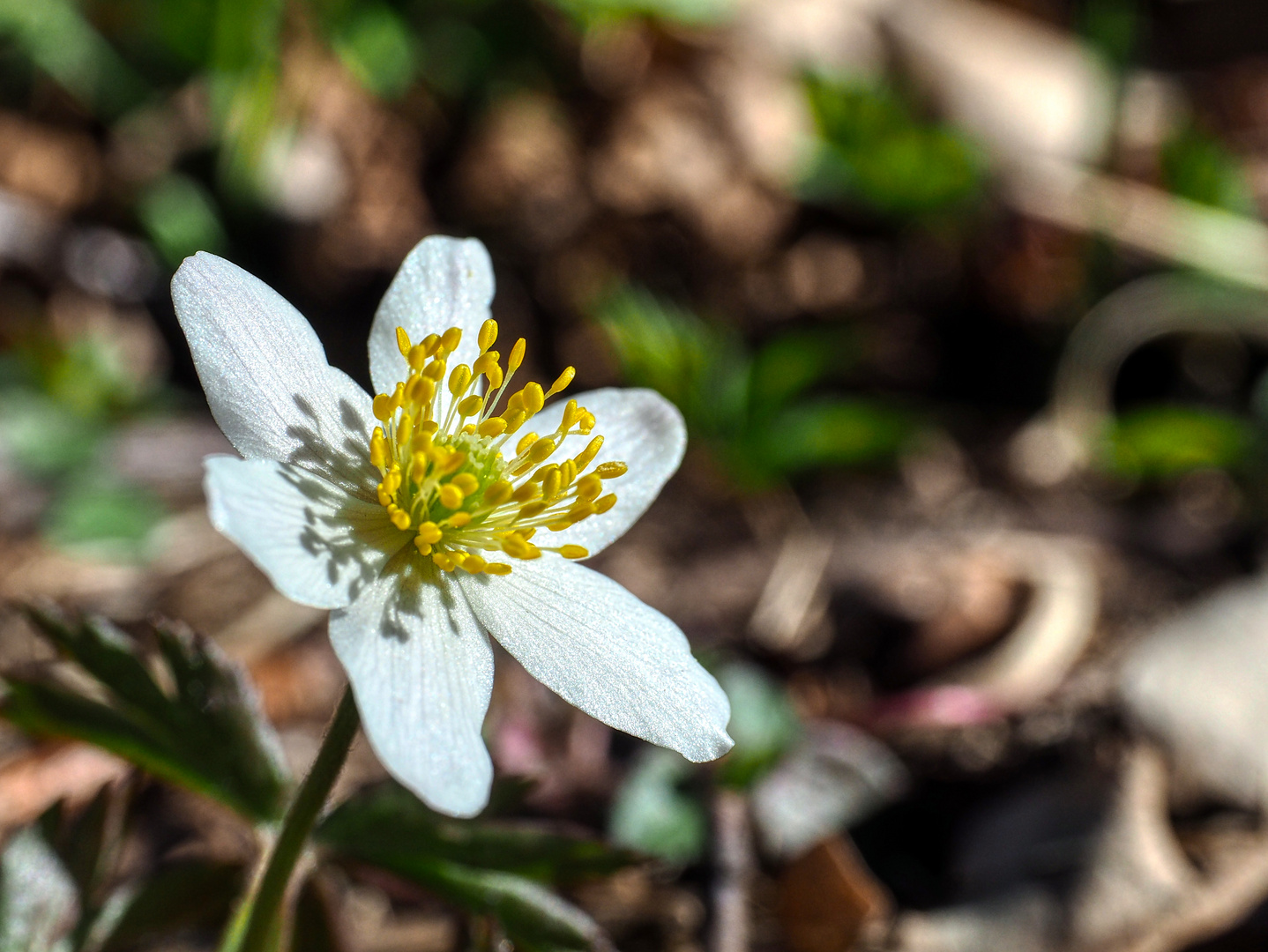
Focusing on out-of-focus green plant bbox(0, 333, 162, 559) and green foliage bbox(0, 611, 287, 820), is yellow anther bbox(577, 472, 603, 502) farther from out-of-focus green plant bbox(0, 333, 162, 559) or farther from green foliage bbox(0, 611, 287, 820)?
out-of-focus green plant bbox(0, 333, 162, 559)

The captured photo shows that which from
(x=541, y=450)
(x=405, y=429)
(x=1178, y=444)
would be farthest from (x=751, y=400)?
(x=405, y=429)

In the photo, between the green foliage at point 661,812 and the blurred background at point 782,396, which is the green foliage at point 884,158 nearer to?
the blurred background at point 782,396

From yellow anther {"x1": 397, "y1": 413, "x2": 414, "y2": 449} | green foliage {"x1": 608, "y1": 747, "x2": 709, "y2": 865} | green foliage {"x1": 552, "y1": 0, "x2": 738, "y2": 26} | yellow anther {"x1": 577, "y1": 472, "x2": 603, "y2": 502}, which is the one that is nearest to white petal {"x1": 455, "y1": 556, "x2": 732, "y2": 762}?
yellow anther {"x1": 577, "y1": 472, "x2": 603, "y2": 502}

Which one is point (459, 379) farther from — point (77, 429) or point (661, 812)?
point (77, 429)

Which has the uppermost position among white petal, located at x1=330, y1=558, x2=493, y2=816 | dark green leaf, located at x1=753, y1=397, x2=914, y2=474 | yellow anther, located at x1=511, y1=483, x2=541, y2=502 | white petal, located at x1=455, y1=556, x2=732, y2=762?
yellow anther, located at x1=511, y1=483, x2=541, y2=502

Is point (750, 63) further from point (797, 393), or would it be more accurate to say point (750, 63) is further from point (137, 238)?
point (137, 238)

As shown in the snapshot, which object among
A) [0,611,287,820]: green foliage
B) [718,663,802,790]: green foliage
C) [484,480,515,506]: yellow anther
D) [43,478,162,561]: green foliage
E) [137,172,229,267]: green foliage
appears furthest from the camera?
[137,172,229,267]: green foliage
